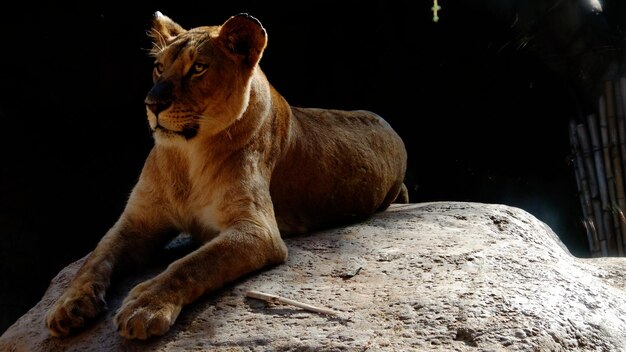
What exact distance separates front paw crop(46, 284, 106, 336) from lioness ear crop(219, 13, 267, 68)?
1.25 meters

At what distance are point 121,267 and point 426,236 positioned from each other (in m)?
1.44

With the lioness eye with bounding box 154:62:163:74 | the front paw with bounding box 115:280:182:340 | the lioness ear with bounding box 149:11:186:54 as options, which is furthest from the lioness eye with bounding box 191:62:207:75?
the front paw with bounding box 115:280:182:340

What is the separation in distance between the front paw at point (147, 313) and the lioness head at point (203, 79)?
2.61ft

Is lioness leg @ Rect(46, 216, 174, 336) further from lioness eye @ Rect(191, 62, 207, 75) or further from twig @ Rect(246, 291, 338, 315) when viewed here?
lioness eye @ Rect(191, 62, 207, 75)

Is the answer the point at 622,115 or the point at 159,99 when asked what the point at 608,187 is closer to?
the point at 622,115

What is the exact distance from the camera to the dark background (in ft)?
21.0

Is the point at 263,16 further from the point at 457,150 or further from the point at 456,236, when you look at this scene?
the point at 456,236

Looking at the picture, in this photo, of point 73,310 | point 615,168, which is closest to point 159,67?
point 73,310

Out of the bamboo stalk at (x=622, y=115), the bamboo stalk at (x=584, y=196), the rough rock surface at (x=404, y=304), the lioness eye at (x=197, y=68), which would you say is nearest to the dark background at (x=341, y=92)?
the bamboo stalk at (x=622, y=115)

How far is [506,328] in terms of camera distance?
2639mm

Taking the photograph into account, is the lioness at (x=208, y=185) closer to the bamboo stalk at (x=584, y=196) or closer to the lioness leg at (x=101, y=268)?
the lioness leg at (x=101, y=268)

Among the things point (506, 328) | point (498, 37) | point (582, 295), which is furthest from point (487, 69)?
point (506, 328)

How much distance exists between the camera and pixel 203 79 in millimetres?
3387

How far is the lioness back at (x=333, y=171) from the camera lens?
4062 millimetres
